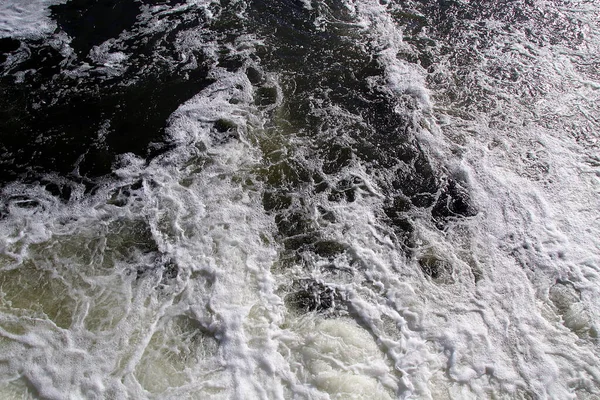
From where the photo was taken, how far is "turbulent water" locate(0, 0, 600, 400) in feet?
12.8

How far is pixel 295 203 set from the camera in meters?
5.21

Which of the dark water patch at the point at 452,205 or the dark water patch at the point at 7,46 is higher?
the dark water patch at the point at 452,205

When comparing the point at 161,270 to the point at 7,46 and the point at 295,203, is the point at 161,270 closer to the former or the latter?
the point at 295,203

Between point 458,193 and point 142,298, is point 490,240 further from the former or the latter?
→ point 142,298

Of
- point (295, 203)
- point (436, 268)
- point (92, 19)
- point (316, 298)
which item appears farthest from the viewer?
point (92, 19)

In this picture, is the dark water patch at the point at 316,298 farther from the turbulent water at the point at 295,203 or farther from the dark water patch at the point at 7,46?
the dark water patch at the point at 7,46

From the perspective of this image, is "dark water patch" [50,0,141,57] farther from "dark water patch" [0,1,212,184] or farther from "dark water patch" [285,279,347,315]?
"dark water patch" [285,279,347,315]

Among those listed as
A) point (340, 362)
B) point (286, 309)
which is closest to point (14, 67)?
point (286, 309)

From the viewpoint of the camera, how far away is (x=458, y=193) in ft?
17.8

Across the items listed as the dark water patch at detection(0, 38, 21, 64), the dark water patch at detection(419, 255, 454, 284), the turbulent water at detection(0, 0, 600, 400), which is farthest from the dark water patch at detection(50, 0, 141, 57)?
the dark water patch at detection(419, 255, 454, 284)

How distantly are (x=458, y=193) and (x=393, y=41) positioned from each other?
3.45 metres

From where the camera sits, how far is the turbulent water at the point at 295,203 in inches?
154

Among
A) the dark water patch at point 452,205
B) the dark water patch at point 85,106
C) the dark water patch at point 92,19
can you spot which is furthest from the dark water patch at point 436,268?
the dark water patch at point 92,19

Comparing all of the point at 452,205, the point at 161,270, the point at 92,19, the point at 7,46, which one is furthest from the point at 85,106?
the point at 452,205
